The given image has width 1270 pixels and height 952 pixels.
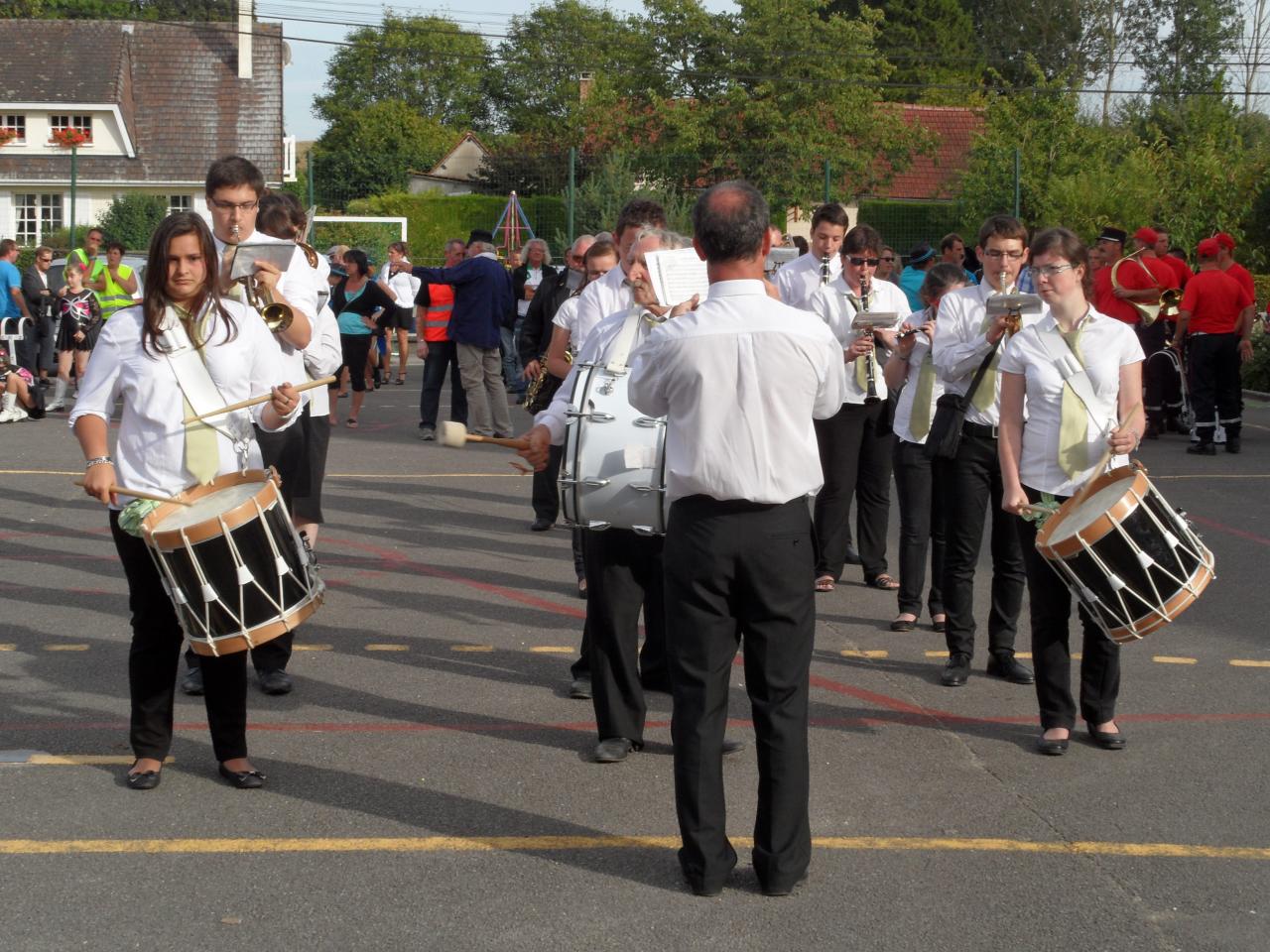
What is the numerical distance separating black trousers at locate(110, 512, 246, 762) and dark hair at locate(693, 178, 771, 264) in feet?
7.43

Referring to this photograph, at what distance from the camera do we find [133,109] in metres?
46.4

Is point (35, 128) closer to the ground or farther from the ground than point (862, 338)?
farther from the ground

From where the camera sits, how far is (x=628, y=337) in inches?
237

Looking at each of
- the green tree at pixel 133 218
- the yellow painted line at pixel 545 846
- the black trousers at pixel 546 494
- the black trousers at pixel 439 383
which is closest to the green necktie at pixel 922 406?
the black trousers at pixel 546 494

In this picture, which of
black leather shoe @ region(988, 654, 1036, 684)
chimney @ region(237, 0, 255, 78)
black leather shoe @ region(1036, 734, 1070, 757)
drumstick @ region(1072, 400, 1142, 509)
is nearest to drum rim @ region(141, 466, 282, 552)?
drumstick @ region(1072, 400, 1142, 509)

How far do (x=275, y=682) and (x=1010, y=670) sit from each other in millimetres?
3323

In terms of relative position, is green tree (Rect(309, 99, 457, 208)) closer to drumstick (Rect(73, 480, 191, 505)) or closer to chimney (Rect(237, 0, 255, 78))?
chimney (Rect(237, 0, 255, 78))

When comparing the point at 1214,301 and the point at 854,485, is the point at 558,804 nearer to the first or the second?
the point at 854,485

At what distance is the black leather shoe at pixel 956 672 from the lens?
7.19m

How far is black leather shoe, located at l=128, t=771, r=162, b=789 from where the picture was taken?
5617 millimetres

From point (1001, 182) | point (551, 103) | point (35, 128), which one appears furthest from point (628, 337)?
point (551, 103)

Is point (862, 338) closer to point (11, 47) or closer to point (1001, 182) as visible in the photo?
point (1001, 182)

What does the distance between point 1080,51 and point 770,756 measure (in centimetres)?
7215

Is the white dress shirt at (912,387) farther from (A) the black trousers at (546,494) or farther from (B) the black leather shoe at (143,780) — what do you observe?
(B) the black leather shoe at (143,780)
